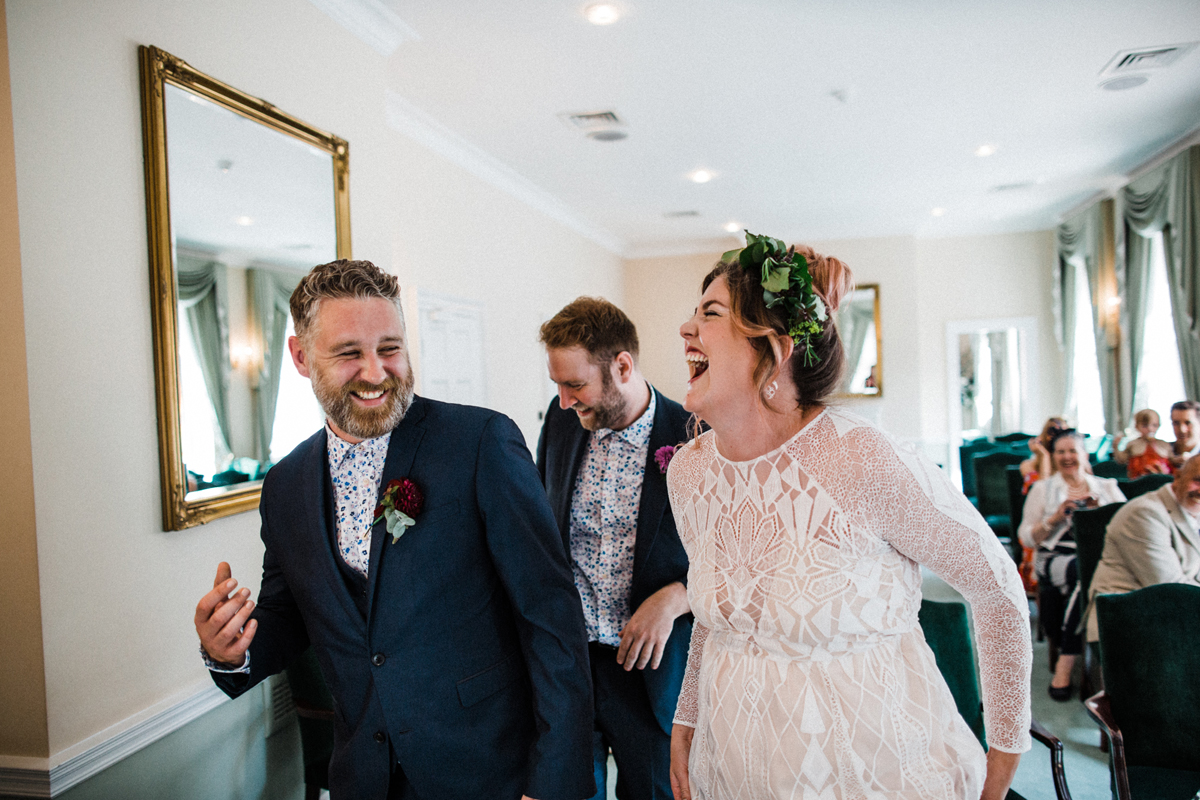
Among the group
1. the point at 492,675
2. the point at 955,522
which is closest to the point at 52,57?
the point at 492,675

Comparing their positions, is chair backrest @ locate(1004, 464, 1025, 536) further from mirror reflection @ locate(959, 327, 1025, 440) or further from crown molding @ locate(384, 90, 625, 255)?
A: mirror reflection @ locate(959, 327, 1025, 440)

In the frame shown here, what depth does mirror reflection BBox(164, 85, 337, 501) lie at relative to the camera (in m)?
2.19

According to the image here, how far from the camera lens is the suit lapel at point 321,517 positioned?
1404 mm

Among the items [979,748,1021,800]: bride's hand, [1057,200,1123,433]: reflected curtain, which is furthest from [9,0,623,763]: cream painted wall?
[1057,200,1123,433]: reflected curtain

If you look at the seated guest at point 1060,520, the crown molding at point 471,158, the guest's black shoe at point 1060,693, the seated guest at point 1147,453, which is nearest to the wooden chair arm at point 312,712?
the crown molding at point 471,158

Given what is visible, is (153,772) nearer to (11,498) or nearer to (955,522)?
(11,498)

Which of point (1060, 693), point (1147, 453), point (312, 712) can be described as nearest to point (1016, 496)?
point (1147, 453)

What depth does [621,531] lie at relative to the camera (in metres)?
2.08

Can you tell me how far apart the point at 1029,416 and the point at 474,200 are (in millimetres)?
8056

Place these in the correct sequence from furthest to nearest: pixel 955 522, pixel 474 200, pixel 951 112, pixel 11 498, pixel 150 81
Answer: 1. pixel 474 200
2. pixel 951 112
3. pixel 150 81
4. pixel 11 498
5. pixel 955 522

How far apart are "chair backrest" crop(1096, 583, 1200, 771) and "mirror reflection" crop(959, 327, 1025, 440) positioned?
28.0 feet

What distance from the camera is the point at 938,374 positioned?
A: 33.8ft

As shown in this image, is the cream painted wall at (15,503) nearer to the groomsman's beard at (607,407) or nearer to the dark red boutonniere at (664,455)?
the groomsman's beard at (607,407)

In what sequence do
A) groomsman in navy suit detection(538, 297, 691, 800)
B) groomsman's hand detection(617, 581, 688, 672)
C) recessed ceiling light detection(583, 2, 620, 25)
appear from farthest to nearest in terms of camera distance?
recessed ceiling light detection(583, 2, 620, 25)
groomsman in navy suit detection(538, 297, 691, 800)
groomsman's hand detection(617, 581, 688, 672)
